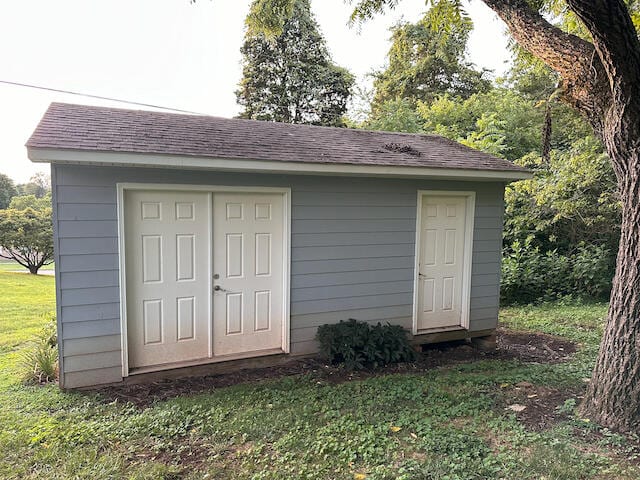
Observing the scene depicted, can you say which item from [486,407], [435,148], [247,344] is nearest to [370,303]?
[247,344]

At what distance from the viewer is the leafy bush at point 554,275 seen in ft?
28.4

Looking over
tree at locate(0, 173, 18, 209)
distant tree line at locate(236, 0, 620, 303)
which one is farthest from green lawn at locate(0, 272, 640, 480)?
tree at locate(0, 173, 18, 209)

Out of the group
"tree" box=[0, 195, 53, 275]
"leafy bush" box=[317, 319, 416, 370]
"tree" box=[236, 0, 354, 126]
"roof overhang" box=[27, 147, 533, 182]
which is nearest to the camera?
"roof overhang" box=[27, 147, 533, 182]

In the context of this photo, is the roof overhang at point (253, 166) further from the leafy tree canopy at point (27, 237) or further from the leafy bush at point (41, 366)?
the leafy tree canopy at point (27, 237)

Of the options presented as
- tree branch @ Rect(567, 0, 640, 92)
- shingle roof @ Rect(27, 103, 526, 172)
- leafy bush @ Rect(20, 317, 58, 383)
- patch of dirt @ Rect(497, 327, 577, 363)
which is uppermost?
tree branch @ Rect(567, 0, 640, 92)

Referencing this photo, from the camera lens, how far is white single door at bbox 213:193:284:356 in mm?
4742

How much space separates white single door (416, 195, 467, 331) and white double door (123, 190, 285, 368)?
6.45ft

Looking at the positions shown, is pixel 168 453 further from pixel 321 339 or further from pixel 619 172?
pixel 619 172

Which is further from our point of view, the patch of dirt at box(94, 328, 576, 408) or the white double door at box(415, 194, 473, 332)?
the white double door at box(415, 194, 473, 332)

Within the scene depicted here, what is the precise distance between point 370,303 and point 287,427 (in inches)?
90.7

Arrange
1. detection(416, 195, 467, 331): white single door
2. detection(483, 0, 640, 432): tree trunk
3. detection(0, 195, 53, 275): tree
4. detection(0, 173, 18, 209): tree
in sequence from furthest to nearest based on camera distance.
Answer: detection(0, 173, 18, 209): tree < detection(0, 195, 53, 275): tree < detection(416, 195, 467, 331): white single door < detection(483, 0, 640, 432): tree trunk

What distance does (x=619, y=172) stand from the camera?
3289 mm

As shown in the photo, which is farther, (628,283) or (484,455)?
(628,283)

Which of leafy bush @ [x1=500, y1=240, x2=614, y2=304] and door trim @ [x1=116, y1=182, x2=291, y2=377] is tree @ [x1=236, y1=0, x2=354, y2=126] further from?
door trim @ [x1=116, y1=182, x2=291, y2=377]
